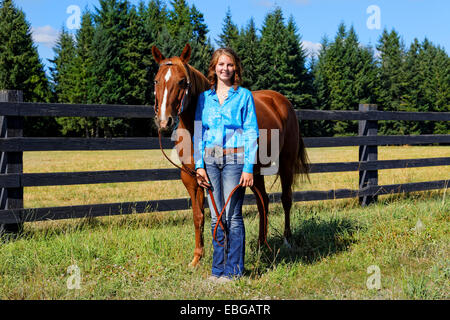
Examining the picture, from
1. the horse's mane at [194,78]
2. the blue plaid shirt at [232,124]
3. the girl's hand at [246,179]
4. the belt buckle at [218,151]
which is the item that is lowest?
the girl's hand at [246,179]

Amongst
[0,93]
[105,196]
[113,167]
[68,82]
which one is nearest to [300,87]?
[68,82]

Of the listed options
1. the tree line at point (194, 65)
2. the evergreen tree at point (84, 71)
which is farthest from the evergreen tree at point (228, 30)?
the evergreen tree at point (84, 71)

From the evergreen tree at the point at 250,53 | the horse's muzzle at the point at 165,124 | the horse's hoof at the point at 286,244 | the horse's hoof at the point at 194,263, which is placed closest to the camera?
the horse's muzzle at the point at 165,124

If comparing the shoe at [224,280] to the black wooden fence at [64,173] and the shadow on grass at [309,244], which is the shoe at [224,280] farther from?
the black wooden fence at [64,173]

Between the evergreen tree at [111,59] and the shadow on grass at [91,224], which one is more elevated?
the evergreen tree at [111,59]

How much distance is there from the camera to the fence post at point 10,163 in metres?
4.72

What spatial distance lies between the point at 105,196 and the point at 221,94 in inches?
222

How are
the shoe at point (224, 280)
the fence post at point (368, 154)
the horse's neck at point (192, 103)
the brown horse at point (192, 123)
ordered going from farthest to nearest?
1. the fence post at point (368, 154)
2. the horse's neck at point (192, 103)
3. the shoe at point (224, 280)
4. the brown horse at point (192, 123)

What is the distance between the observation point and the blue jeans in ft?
10.4

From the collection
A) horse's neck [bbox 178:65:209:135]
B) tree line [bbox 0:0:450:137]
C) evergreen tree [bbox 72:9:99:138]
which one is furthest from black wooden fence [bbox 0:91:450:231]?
evergreen tree [bbox 72:9:99:138]

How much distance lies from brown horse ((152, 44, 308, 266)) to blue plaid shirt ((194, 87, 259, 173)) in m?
0.23

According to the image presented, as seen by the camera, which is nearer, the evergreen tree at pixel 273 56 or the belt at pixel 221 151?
the belt at pixel 221 151

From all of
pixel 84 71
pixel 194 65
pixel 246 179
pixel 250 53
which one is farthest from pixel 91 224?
pixel 250 53

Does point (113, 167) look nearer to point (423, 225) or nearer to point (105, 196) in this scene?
point (105, 196)
